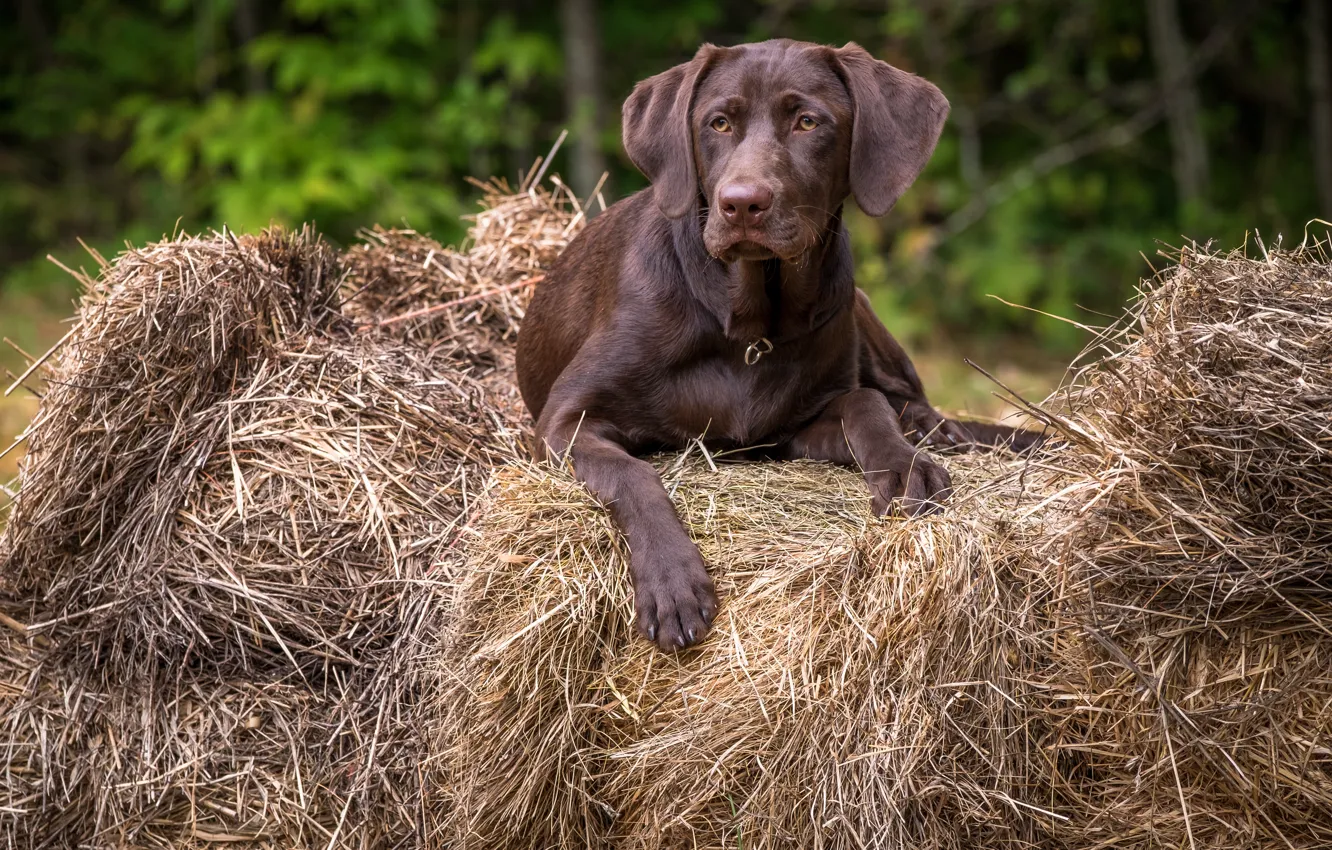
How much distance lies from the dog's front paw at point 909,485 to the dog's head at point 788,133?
55 cm

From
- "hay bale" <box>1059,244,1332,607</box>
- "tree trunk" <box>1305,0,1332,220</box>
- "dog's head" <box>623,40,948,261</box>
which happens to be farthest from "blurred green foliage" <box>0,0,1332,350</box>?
"hay bale" <box>1059,244,1332,607</box>

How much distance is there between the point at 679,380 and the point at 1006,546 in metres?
1.08

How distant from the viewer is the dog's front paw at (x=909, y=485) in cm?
284

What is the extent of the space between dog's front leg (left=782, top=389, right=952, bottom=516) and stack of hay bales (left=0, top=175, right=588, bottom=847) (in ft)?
2.96

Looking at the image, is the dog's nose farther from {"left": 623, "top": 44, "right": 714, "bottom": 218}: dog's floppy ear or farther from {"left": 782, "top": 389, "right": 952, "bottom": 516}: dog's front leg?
{"left": 782, "top": 389, "right": 952, "bottom": 516}: dog's front leg

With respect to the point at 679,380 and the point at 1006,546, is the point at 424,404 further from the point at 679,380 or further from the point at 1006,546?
the point at 1006,546

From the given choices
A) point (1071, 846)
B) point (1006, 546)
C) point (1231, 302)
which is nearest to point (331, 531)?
point (1006, 546)

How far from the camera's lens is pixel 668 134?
3256mm

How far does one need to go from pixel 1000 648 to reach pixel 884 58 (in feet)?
25.1

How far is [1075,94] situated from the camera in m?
9.27

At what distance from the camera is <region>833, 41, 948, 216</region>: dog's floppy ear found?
3.16 metres

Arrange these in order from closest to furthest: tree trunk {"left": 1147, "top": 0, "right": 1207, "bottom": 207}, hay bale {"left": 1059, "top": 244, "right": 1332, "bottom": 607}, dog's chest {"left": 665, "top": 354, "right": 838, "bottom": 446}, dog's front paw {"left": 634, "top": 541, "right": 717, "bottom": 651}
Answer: hay bale {"left": 1059, "top": 244, "right": 1332, "bottom": 607} → dog's front paw {"left": 634, "top": 541, "right": 717, "bottom": 651} → dog's chest {"left": 665, "top": 354, "right": 838, "bottom": 446} → tree trunk {"left": 1147, "top": 0, "right": 1207, "bottom": 207}

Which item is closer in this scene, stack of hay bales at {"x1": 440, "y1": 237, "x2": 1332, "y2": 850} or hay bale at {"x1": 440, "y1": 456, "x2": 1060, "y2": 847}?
stack of hay bales at {"x1": 440, "y1": 237, "x2": 1332, "y2": 850}

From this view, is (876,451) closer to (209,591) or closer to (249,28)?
(209,591)
